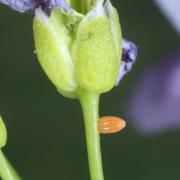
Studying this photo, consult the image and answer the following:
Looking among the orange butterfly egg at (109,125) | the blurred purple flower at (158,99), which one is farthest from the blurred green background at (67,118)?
the orange butterfly egg at (109,125)

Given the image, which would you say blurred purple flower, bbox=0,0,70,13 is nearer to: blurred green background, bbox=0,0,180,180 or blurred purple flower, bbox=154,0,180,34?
blurred purple flower, bbox=154,0,180,34

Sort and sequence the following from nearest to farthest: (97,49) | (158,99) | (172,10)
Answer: (97,49), (172,10), (158,99)

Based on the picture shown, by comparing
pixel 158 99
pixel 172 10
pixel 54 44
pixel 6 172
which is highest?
pixel 172 10

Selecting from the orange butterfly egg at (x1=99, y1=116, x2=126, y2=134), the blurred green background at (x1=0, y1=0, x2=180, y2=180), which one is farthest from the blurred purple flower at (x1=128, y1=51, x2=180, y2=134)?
the orange butterfly egg at (x1=99, y1=116, x2=126, y2=134)

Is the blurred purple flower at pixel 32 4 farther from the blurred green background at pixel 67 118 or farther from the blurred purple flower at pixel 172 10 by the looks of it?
the blurred green background at pixel 67 118

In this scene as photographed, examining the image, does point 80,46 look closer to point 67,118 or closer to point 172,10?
point 172,10

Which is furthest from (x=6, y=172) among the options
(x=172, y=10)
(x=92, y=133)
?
(x=172, y=10)

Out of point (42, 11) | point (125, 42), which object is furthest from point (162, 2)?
point (42, 11)
